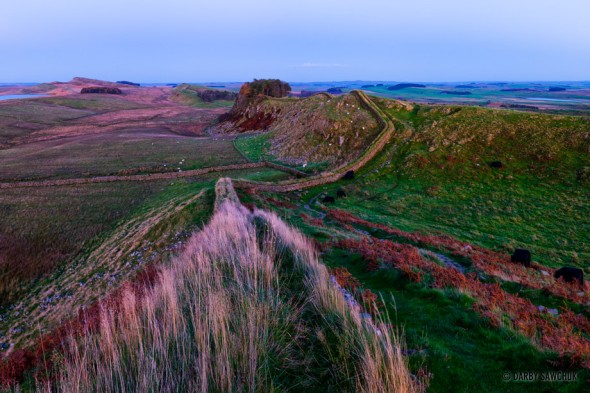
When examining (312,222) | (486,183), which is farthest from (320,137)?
(312,222)

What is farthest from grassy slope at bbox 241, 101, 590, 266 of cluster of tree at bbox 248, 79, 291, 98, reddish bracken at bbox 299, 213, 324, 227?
cluster of tree at bbox 248, 79, 291, 98

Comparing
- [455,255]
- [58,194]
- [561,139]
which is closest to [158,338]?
[455,255]

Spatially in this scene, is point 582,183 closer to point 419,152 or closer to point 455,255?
point 419,152

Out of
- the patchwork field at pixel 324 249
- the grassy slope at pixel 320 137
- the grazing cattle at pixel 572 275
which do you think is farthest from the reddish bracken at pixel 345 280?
the grassy slope at pixel 320 137

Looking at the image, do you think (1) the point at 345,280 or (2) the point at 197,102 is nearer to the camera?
(1) the point at 345,280

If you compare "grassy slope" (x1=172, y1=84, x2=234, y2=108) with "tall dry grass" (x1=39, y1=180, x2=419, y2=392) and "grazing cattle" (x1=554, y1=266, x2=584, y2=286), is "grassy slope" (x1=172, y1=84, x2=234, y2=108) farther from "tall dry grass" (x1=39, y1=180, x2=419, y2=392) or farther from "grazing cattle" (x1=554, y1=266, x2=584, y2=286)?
"tall dry grass" (x1=39, y1=180, x2=419, y2=392)

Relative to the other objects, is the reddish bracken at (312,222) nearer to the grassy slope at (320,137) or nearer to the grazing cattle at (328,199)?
the grazing cattle at (328,199)

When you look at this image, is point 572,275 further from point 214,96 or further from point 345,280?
point 214,96

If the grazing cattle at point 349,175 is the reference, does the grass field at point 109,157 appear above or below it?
above
